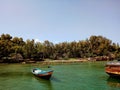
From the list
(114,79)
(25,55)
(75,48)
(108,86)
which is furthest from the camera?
(75,48)

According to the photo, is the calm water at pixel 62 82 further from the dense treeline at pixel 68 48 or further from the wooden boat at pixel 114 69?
the dense treeline at pixel 68 48

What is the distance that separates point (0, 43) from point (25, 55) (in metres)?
15.3

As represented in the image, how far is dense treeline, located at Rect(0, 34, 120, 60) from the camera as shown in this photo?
107 meters

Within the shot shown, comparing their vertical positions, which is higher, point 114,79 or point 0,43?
point 0,43

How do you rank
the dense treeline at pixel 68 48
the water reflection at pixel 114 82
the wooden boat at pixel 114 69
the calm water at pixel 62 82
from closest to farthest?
the calm water at pixel 62 82, the water reflection at pixel 114 82, the wooden boat at pixel 114 69, the dense treeline at pixel 68 48

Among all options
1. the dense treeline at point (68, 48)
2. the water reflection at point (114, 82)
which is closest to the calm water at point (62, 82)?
the water reflection at point (114, 82)

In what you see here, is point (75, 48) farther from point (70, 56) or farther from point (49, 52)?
point (49, 52)

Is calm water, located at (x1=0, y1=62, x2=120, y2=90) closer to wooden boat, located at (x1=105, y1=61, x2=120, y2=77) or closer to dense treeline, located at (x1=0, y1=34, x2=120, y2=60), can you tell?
wooden boat, located at (x1=105, y1=61, x2=120, y2=77)

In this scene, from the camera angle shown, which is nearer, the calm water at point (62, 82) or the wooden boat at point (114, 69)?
the calm water at point (62, 82)

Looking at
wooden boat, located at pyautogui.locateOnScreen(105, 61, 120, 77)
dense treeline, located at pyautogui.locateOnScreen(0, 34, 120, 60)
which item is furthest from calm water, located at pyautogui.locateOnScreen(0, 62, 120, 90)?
dense treeline, located at pyautogui.locateOnScreen(0, 34, 120, 60)

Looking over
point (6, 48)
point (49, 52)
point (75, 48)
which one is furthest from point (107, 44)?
point (6, 48)

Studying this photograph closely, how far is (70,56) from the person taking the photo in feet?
423

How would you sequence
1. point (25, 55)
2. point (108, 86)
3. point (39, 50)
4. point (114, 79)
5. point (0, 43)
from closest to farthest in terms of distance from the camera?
point (108, 86)
point (114, 79)
point (0, 43)
point (25, 55)
point (39, 50)

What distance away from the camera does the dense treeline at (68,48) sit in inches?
4210
